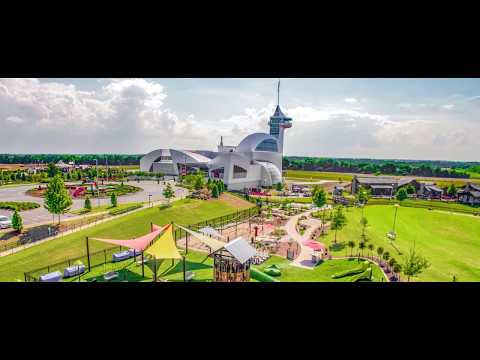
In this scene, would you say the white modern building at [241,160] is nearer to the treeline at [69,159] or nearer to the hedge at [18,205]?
the treeline at [69,159]

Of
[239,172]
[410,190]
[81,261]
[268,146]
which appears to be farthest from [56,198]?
[268,146]

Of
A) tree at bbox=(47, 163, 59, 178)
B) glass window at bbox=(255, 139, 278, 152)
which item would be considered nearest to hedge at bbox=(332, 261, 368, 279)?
tree at bbox=(47, 163, 59, 178)

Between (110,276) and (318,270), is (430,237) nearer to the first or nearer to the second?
(318,270)

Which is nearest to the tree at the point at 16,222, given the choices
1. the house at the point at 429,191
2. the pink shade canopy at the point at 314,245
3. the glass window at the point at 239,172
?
the pink shade canopy at the point at 314,245

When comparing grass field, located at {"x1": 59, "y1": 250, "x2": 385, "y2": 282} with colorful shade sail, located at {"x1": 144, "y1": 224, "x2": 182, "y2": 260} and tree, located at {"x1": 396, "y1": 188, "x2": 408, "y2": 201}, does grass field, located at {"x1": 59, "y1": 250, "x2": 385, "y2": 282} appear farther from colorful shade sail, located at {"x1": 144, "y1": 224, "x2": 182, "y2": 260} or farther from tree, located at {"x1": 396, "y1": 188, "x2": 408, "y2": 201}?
tree, located at {"x1": 396, "y1": 188, "x2": 408, "y2": 201}
